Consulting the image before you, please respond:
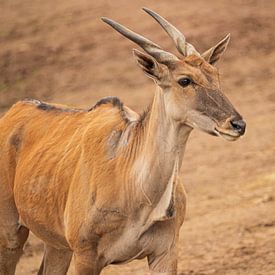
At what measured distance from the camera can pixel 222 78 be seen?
16.6m

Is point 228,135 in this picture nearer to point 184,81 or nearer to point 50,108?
point 184,81

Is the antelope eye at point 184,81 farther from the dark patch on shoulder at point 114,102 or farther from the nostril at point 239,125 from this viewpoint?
the dark patch on shoulder at point 114,102

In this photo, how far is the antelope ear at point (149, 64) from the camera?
6.36m

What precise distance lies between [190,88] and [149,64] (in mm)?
310

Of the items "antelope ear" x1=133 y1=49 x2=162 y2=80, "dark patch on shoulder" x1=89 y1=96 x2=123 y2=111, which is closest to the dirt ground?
"dark patch on shoulder" x1=89 y1=96 x2=123 y2=111

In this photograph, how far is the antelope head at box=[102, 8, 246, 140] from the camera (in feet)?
20.2

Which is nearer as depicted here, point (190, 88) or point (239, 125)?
point (239, 125)

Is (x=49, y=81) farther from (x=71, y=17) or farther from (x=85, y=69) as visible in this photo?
(x=71, y=17)

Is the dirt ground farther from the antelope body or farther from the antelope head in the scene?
the antelope head

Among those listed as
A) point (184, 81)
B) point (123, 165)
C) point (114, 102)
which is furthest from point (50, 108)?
point (184, 81)

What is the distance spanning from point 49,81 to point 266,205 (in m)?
7.39

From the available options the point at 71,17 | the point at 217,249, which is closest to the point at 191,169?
the point at 217,249

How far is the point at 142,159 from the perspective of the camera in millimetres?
6703

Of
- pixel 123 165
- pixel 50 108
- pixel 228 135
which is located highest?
pixel 228 135
